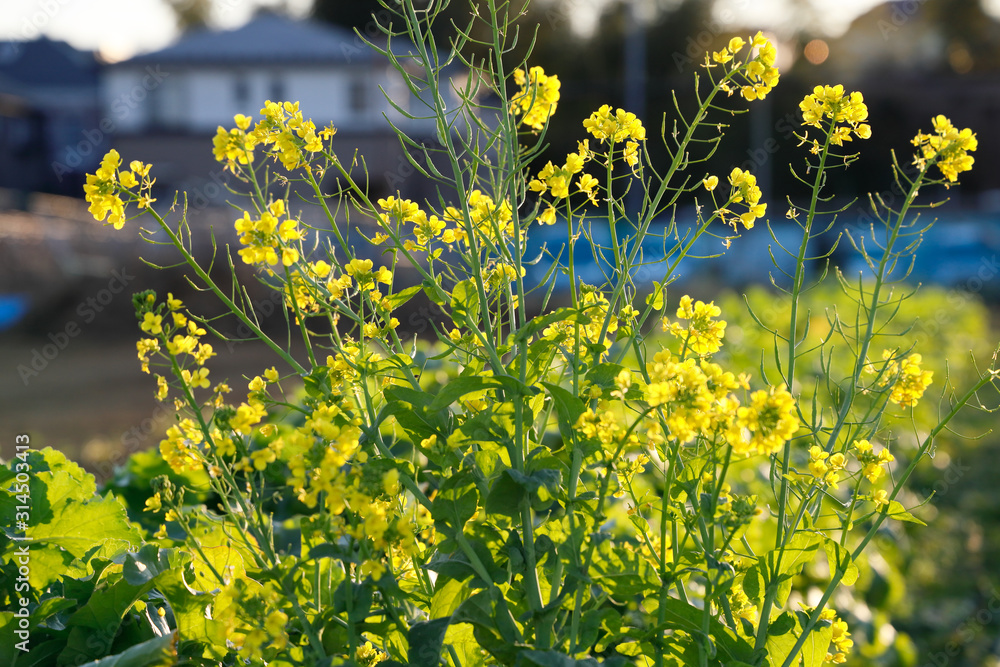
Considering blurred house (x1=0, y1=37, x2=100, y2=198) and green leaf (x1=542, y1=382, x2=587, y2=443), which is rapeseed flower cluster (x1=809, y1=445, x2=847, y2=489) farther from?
blurred house (x1=0, y1=37, x2=100, y2=198)

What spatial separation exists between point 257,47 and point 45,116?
35.5ft

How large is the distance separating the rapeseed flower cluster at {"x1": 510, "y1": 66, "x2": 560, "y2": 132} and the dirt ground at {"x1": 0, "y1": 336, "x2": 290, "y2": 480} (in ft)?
13.9

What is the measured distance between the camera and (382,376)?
1.41 m

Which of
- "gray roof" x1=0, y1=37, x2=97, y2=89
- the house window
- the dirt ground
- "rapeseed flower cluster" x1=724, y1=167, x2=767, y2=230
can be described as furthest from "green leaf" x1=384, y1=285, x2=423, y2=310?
"gray roof" x1=0, y1=37, x2=97, y2=89

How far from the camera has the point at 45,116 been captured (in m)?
34.7

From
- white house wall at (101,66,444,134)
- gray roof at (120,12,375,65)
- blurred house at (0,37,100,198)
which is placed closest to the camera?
white house wall at (101,66,444,134)

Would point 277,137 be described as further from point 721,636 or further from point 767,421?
point 721,636

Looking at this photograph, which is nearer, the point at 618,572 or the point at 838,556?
the point at 618,572

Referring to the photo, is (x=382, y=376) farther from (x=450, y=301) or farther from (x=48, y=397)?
(x=48, y=397)

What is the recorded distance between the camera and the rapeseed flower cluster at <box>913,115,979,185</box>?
4.35 ft

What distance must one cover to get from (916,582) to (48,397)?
389 inches

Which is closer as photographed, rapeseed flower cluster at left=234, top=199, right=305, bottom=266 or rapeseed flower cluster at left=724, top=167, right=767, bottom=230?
rapeseed flower cluster at left=234, top=199, right=305, bottom=266

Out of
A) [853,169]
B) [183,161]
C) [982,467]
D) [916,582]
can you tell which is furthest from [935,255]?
[183,161]

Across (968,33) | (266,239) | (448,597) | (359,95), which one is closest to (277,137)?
(266,239)
